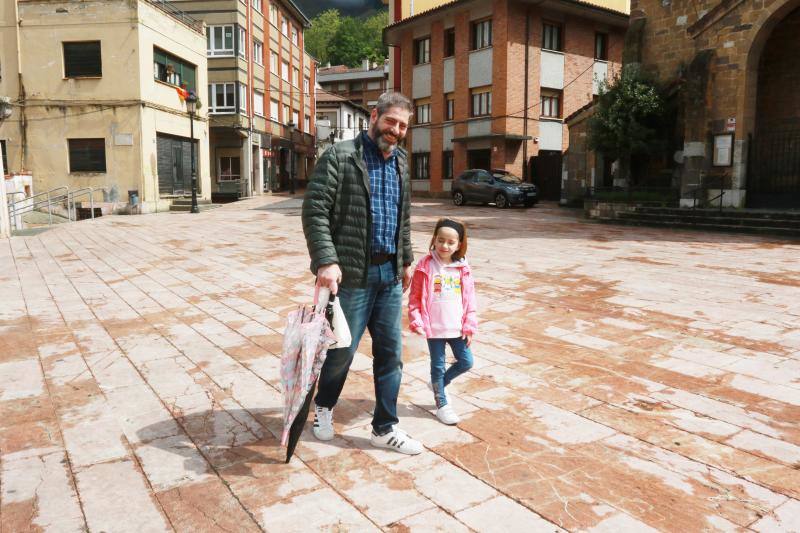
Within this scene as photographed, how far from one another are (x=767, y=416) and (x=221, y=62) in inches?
1381

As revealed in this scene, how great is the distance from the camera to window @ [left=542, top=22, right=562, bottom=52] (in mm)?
30922

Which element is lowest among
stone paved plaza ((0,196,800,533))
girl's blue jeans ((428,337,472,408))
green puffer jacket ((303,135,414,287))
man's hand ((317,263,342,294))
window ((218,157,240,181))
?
stone paved plaza ((0,196,800,533))

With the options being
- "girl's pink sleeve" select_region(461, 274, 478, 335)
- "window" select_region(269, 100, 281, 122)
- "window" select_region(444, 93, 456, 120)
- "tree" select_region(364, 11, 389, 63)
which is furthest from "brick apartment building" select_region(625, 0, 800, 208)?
"tree" select_region(364, 11, 389, 63)

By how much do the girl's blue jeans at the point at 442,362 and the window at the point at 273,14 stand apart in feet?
129

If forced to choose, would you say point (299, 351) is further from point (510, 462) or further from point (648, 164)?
point (648, 164)

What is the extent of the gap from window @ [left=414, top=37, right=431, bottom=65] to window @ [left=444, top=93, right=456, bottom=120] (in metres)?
2.54

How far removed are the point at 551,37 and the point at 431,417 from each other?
101ft

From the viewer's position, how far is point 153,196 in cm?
2477

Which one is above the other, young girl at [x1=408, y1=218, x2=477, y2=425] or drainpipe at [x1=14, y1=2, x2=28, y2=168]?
drainpipe at [x1=14, y1=2, x2=28, y2=168]

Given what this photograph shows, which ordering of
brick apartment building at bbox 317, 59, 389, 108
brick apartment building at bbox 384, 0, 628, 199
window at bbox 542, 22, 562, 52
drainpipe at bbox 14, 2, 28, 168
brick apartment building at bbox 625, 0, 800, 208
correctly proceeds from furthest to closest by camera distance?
brick apartment building at bbox 317, 59, 389, 108, window at bbox 542, 22, 562, 52, brick apartment building at bbox 384, 0, 628, 199, drainpipe at bbox 14, 2, 28, 168, brick apartment building at bbox 625, 0, 800, 208

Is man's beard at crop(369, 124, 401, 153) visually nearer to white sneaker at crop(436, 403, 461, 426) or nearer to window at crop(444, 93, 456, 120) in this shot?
white sneaker at crop(436, 403, 461, 426)

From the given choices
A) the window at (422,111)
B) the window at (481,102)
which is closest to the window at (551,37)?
the window at (481,102)

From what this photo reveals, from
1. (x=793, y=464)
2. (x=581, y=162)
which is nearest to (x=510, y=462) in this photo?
(x=793, y=464)

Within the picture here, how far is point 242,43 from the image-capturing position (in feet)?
115
